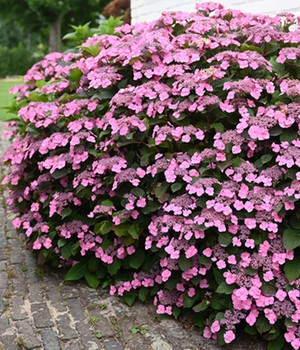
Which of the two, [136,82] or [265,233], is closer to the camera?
[265,233]

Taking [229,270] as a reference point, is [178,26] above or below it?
above

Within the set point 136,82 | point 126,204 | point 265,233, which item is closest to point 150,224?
point 126,204

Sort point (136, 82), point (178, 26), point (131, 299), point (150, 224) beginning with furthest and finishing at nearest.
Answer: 1. point (178, 26)
2. point (136, 82)
3. point (131, 299)
4. point (150, 224)

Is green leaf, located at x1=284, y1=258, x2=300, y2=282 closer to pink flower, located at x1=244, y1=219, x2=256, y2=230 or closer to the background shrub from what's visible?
pink flower, located at x1=244, y1=219, x2=256, y2=230

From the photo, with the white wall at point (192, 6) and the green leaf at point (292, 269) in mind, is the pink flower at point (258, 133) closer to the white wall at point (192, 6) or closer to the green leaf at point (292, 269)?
the green leaf at point (292, 269)

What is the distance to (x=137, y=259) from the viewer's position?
3234 mm

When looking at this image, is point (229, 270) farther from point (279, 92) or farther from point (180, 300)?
point (279, 92)

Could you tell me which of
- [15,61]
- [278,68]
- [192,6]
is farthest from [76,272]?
[15,61]

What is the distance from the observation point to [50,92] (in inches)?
160

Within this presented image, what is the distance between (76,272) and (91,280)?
117 millimetres

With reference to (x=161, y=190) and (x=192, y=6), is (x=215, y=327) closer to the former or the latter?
(x=161, y=190)

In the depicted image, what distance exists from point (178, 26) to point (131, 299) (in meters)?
1.85

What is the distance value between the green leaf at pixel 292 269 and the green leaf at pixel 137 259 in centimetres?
90

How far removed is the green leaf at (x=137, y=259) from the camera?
3217 millimetres
